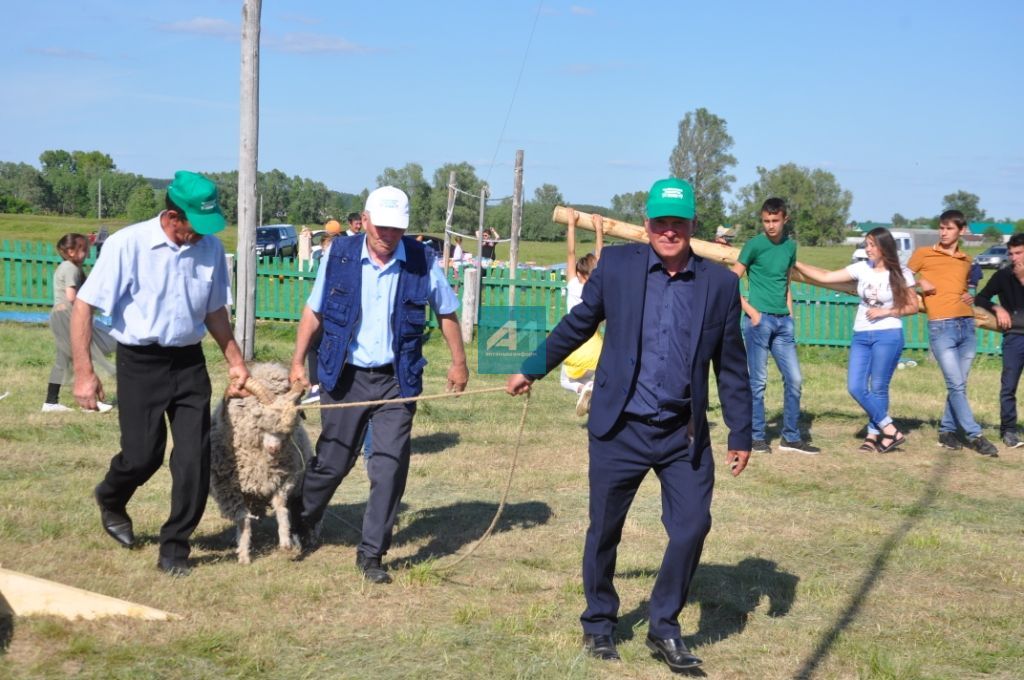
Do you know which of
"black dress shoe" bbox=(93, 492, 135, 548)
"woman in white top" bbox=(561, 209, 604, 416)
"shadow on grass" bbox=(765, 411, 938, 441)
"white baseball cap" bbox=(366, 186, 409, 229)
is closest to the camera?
"white baseball cap" bbox=(366, 186, 409, 229)

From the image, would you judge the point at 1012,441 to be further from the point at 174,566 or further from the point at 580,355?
the point at 174,566

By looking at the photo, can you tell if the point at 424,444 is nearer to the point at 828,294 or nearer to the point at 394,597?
the point at 394,597

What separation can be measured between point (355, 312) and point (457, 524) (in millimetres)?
2170

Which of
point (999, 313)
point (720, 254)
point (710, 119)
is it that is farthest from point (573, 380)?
point (710, 119)

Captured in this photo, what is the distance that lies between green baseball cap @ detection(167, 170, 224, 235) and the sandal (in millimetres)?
7589

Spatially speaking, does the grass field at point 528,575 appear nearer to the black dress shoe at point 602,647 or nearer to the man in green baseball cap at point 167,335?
the black dress shoe at point 602,647

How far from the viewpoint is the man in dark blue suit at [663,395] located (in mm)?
4984

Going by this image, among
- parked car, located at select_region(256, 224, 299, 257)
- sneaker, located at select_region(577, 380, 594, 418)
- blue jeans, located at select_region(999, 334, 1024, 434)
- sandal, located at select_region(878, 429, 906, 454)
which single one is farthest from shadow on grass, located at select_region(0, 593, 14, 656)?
parked car, located at select_region(256, 224, 299, 257)

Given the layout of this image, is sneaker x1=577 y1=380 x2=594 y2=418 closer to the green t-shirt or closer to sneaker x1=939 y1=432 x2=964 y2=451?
the green t-shirt

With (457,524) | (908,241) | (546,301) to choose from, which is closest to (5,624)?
(457,524)

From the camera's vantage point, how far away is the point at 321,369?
20.6ft

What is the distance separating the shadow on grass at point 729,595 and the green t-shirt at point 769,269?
3700 mm

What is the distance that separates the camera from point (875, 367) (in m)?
10.6

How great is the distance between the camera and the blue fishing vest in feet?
20.2
